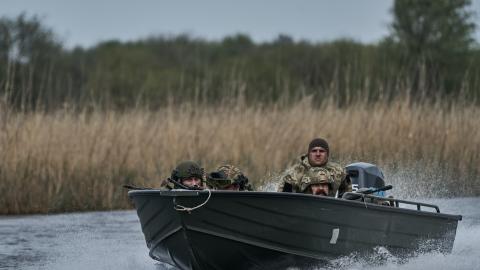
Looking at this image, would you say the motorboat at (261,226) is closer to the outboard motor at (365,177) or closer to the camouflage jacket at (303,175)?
the camouflage jacket at (303,175)

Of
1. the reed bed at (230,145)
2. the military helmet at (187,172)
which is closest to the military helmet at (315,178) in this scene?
the military helmet at (187,172)

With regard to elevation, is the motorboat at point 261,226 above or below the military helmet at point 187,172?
below

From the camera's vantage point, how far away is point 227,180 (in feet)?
42.1

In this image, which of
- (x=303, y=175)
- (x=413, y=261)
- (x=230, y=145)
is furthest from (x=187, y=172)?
(x=230, y=145)

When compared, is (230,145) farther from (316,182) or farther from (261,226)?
(261,226)

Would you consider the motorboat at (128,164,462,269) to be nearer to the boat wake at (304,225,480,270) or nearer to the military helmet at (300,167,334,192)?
the boat wake at (304,225,480,270)

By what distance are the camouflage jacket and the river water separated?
0.79m

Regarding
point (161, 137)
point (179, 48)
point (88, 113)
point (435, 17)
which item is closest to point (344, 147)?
point (161, 137)

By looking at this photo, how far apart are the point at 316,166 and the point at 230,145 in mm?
8040

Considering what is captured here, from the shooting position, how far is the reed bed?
1933 cm

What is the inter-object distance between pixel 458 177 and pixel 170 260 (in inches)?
359

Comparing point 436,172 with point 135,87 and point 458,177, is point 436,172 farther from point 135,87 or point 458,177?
point 135,87

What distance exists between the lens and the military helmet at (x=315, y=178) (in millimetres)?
12461

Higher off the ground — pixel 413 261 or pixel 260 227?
pixel 260 227
